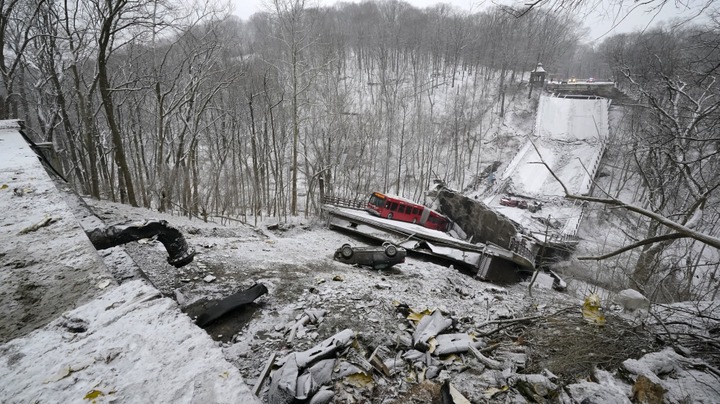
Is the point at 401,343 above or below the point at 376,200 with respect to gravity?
above

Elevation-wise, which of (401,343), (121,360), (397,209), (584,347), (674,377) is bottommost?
(397,209)

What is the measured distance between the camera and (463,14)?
4291 cm

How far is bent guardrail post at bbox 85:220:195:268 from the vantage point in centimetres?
317

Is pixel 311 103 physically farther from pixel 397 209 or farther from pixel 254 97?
pixel 397 209

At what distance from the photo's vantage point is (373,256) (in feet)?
27.3

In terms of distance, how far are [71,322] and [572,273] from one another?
17.7 metres

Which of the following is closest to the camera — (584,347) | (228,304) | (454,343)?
(584,347)

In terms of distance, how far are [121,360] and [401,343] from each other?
3.65m

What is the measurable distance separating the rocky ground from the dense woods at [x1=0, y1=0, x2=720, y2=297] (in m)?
1.37

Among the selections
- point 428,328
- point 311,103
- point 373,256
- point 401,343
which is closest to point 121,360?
point 401,343

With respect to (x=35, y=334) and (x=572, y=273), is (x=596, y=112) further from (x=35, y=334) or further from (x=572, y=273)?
(x=35, y=334)

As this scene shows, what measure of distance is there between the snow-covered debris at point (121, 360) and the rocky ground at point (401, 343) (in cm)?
111

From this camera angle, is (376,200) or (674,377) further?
(376,200)

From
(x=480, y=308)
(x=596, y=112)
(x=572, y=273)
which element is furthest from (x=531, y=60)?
(x=480, y=308)
